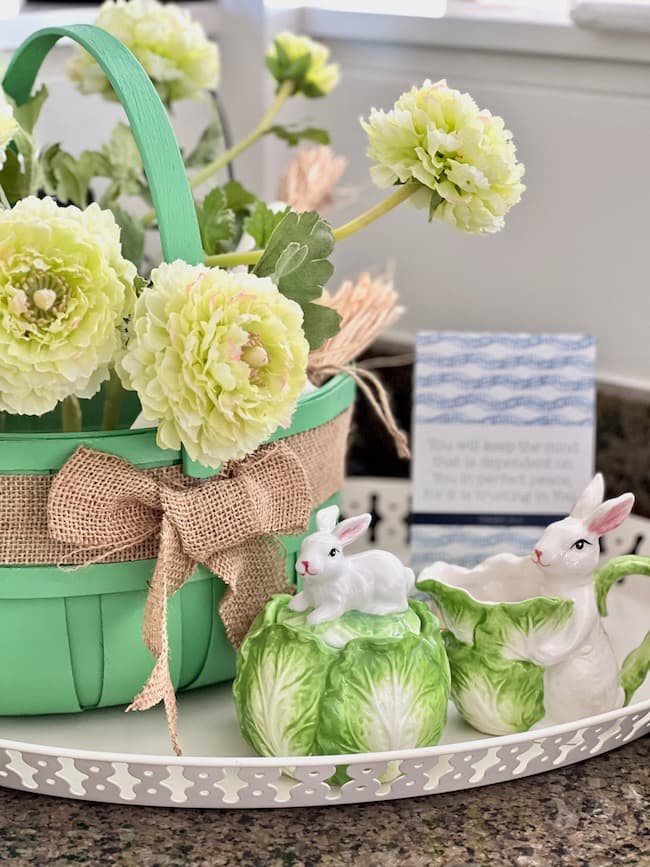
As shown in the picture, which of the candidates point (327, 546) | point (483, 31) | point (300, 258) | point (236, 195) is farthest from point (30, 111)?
point (483, 31)

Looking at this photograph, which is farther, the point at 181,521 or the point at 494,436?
the point at 494,436

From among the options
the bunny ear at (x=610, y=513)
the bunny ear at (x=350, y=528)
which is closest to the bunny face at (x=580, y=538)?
the bunny ear at (x=610, y=513)

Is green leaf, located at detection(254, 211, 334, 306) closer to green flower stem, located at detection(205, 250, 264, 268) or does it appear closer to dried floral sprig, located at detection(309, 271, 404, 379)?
green flower stem, located at detection(205, 250, 264, 268)

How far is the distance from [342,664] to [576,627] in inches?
5.8

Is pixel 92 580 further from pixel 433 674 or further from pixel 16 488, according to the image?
pixel 433 674

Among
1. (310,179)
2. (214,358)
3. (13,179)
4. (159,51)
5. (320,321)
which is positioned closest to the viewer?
(214,358)

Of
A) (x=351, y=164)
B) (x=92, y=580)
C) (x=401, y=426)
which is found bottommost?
(x=401, y=426)

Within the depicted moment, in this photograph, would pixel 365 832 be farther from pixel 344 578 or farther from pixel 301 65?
pixel 301 65

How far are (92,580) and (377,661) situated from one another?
0.17 meters

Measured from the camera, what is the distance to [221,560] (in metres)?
0.75

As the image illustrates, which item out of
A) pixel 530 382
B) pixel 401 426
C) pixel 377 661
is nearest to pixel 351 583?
pixel 377 661

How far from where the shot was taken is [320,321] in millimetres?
730

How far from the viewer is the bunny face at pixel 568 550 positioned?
750mm

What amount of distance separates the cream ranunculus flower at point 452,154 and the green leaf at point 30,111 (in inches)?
9.9
